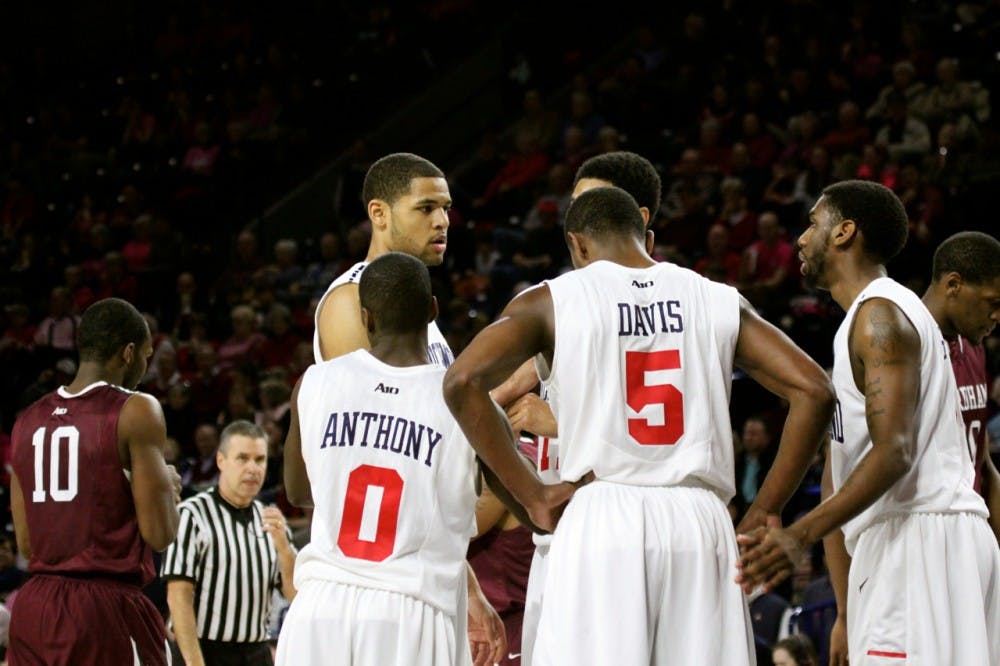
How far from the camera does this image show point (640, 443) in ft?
12.8

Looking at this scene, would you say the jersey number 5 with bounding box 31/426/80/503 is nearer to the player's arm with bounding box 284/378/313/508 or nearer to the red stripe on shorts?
the player's arm with bounding box 284/378/313/508

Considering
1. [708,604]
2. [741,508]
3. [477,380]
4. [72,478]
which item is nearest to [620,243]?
[477,380]

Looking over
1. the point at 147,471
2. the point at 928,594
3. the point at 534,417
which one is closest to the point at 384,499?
the point at 534,417

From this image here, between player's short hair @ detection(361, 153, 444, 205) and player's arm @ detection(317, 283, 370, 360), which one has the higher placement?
player's short hair @ detection(361, 153, 444, 205)

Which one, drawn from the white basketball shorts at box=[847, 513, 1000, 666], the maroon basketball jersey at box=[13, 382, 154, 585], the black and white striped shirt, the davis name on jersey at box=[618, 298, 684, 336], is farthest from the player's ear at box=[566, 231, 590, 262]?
the black and white striped shirt

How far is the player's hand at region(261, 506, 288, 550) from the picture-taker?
6875 millimetres

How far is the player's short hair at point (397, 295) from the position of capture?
421 centimetres

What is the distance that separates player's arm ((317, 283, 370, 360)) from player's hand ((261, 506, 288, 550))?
2335mm

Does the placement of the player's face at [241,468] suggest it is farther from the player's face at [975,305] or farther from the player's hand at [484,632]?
the player's face at [975,305]

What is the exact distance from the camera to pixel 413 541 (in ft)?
13.6

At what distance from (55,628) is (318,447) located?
156 centimetres

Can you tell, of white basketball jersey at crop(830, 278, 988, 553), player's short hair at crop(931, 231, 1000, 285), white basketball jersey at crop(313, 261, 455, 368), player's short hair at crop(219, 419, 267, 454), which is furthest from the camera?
player's short hair at crop(219, 419, 267, 454)

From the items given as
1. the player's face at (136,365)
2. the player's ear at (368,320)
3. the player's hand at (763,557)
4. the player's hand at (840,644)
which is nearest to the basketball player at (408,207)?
the player's ear at (368,320)

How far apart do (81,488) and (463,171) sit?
10907mm
